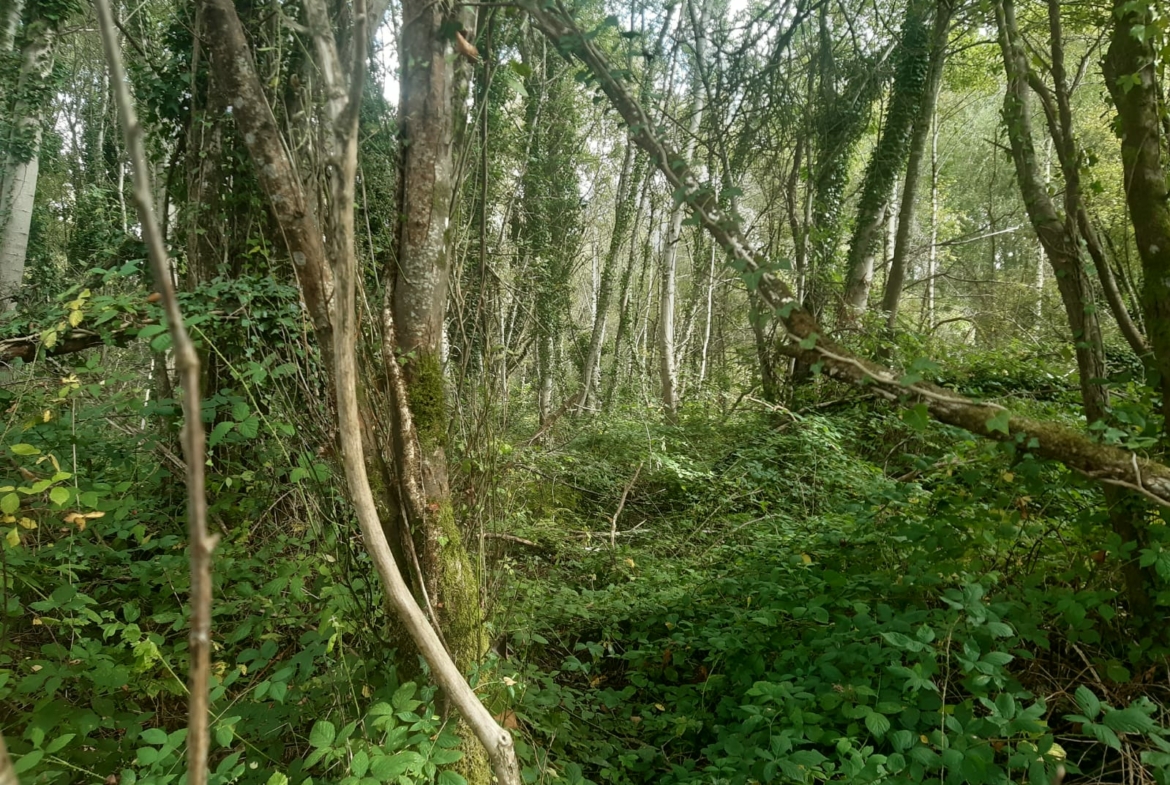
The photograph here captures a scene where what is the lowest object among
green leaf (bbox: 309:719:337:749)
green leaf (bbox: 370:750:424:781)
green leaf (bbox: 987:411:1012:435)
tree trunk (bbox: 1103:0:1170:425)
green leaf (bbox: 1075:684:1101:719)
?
green leaf (bbox: 370:750:424:781)

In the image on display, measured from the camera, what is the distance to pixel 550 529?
17.1ft

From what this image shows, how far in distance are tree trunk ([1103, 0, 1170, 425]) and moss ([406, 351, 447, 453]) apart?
2.68 meters

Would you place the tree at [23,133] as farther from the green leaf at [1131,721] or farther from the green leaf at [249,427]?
the green leaf at [1131,721]

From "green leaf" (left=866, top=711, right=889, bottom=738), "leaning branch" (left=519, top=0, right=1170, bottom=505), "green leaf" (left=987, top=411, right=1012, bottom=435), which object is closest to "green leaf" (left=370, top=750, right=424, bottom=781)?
"green leaf" (left=866, top=711, right=889, bottom=738)

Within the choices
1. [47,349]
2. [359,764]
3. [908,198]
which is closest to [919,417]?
[359,764]

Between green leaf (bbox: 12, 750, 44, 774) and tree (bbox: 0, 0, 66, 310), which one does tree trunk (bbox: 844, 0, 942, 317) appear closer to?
green leaf (bbox: 12, 750, 44, 774)

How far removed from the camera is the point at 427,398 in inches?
91.7

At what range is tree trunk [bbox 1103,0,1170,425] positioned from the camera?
222 centimetres

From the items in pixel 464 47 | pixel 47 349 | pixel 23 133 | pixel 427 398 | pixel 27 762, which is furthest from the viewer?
pixel 23 133

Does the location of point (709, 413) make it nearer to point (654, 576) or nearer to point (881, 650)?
point (654, 576)

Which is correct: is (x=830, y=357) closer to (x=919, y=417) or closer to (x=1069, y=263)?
(x=919, y=417)

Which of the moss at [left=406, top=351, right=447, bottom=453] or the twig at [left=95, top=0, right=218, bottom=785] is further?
the moss at [left=406, top=351, right=447, bottom=453]

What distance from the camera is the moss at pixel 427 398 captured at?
2297 millimetres

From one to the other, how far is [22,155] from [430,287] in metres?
8.49
